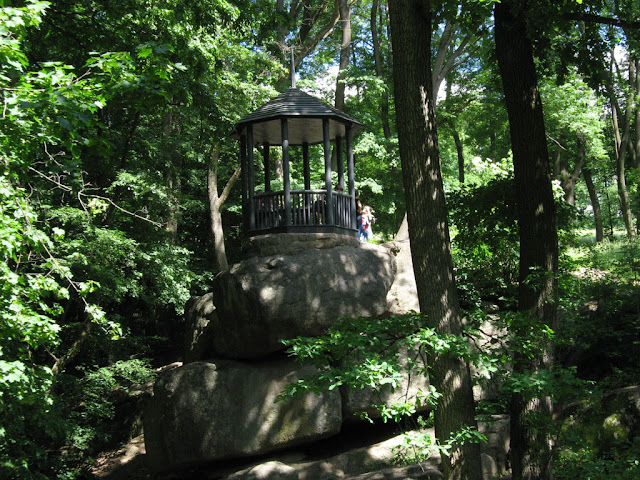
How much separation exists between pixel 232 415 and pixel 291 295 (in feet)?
7.65

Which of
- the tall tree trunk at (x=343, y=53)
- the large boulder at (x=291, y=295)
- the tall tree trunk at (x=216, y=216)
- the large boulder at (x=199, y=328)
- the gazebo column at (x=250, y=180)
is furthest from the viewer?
the tall tree trunk at (x=343, y=53)

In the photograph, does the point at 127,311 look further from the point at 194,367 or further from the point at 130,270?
the point at 194,367

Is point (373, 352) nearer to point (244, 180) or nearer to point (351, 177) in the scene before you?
point (351, 177)

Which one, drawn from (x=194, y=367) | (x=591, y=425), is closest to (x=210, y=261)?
(x=194, y=367)

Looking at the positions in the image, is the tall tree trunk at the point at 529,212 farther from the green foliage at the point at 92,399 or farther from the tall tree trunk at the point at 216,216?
the tall tree trunk at the point at 216,216

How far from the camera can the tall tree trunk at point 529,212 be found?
21.2 ft

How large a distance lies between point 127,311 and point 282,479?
10279 millimetres

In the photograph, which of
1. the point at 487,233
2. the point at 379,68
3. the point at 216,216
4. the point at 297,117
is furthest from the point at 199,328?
the point at 379,68

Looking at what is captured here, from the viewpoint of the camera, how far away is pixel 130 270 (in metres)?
14.8

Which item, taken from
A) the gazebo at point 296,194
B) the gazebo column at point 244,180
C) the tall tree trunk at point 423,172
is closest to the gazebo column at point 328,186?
the gazebo at point 296,194

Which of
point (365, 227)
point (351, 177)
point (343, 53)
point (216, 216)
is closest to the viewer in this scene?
point (351, 177)

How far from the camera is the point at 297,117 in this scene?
11.4m

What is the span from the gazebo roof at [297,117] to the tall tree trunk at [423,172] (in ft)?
16.8

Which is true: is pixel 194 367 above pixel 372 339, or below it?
below
